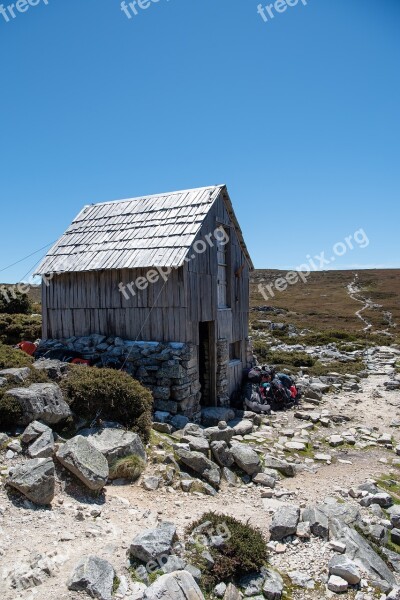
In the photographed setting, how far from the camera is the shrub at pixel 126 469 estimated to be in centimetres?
838

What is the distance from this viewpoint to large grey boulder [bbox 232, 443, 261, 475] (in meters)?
10.1

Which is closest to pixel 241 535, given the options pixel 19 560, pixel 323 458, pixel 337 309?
pixel 19 560

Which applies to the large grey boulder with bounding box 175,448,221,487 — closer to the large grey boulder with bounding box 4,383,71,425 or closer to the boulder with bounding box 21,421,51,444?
the large grey boulder with bounding box 4,383,71,425

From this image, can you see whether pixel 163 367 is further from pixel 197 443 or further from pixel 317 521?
pixel 317 521

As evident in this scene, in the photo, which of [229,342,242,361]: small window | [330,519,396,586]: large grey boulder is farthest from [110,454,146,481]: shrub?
[229,342,242,361]: small window

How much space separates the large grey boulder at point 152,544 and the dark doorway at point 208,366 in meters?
9.40

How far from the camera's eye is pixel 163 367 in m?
13.0

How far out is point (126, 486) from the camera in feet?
27.0

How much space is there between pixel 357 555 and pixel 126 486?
4.14 metres

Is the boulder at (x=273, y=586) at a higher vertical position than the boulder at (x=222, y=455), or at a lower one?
lower

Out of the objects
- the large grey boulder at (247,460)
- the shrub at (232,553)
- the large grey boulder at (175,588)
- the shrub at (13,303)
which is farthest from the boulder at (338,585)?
the shrub at (13,303)

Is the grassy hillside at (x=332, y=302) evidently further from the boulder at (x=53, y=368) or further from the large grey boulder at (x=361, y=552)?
the large grey boulder at (x=361, y=552)

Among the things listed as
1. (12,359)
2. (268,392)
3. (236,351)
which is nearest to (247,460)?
(12,359)

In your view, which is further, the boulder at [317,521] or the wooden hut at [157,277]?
the wooden hut at [157,277]
